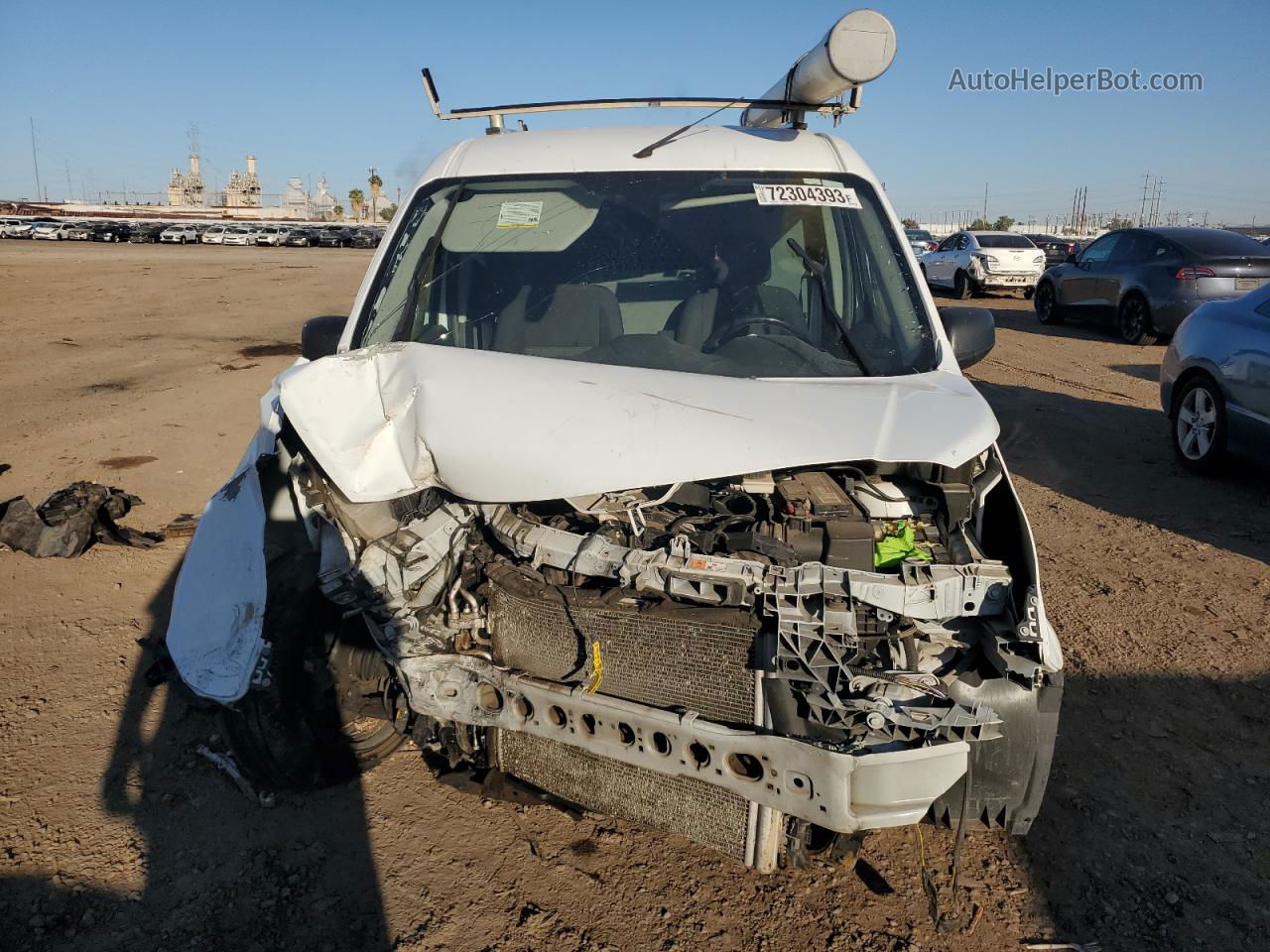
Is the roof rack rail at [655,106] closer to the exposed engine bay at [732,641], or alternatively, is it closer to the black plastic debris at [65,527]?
the exposed engine bay at [732,641]

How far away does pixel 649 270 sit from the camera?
3488 millimetres

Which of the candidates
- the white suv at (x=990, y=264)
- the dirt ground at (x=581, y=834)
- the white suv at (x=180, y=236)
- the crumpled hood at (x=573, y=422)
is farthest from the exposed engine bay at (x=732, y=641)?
the white suv at (x=180, y=236)

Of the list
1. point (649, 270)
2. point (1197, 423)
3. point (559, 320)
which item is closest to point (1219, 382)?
point (1197, 423)

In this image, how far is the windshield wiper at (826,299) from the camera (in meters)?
3.11

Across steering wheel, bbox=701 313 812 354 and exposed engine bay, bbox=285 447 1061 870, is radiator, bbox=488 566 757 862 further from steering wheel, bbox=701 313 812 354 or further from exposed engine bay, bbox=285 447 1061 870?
steering wheel, bbox=701 313 812 354

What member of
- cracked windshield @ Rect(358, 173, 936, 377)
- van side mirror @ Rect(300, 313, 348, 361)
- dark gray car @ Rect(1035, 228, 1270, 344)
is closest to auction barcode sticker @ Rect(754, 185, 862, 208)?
cracked windshield @ Rect(358, 173, 936, 377)

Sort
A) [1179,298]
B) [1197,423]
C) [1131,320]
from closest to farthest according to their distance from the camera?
[1197,423], [1179,298], [1131,320]

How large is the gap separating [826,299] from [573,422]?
1.32m

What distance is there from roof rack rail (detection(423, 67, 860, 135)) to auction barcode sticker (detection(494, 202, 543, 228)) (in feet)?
1.83

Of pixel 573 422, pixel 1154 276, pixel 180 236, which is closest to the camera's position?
pixel 573 422

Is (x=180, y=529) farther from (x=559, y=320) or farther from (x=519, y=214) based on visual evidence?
(x=559, y=320)

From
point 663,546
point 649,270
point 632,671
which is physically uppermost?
point 649,270

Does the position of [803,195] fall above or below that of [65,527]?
above

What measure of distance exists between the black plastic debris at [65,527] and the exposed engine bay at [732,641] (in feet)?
10.4
